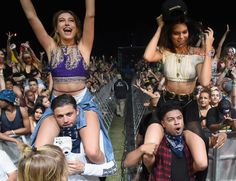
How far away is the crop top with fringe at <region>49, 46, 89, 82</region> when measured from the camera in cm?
331

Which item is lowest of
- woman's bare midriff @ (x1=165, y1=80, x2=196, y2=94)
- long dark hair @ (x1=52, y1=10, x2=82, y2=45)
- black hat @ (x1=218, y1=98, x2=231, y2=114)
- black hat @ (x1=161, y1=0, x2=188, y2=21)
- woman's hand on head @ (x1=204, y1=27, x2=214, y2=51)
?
black hat @ (x1=218, y1=98, x2=231, y2=114)

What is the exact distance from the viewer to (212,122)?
4.85 m

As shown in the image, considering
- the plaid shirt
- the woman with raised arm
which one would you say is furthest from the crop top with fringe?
the plaid shirt

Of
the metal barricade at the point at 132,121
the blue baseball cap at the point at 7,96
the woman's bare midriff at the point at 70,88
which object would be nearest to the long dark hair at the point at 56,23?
the woman's bare midriff at the point at 70,88

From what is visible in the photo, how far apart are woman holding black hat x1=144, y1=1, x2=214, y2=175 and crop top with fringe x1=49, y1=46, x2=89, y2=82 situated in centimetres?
50

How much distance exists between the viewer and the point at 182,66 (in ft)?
11.0

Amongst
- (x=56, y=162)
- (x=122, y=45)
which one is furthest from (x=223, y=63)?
(x=122, y=45)

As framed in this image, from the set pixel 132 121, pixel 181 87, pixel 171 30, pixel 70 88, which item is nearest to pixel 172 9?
pixel 171 30

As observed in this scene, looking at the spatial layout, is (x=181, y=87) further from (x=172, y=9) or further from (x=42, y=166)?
(x=42, y=166)

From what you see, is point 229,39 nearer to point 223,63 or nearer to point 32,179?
point 223,63

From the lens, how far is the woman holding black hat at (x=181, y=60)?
128 inches

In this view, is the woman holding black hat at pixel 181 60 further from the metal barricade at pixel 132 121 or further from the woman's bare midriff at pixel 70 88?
the metal barricade at pixel 132 121

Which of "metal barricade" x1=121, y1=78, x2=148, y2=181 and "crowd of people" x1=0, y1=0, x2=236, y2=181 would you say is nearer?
"crowd of people" x1=0, y1=0, x2=236, y2=181

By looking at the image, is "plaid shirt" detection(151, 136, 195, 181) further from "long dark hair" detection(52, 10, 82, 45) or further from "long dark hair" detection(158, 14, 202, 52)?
"long dark hair" detection(52, 10, 82, 45)
